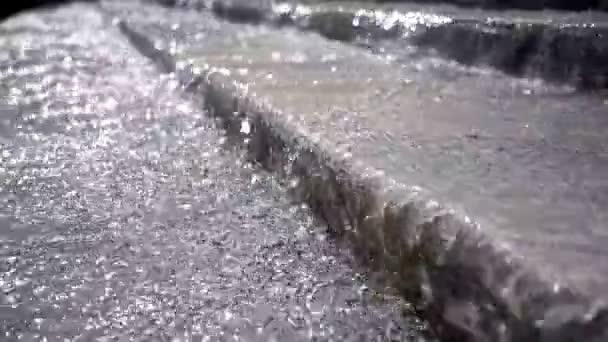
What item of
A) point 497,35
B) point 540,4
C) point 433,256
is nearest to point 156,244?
point 433,256

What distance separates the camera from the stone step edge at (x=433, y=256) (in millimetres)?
863

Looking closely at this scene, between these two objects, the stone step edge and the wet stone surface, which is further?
the wet stone surface

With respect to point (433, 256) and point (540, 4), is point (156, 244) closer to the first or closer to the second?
point (433, 256)

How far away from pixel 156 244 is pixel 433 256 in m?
0.70

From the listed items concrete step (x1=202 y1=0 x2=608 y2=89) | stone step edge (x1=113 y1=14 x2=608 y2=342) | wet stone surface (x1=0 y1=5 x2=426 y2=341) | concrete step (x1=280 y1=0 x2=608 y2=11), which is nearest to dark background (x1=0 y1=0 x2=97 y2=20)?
concrete step (x1=202 y1=0 x2=608 y2=89)

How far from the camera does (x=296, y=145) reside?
1580 millimetres

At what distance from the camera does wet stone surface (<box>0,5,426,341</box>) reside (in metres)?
1.15

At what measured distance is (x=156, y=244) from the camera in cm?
141

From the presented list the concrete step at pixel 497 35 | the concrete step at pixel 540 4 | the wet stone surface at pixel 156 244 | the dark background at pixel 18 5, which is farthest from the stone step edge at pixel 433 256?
the dark background at pixel 18 5

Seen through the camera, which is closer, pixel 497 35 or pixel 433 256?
pixel 433 256

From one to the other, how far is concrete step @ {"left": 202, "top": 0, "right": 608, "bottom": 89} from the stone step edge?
47.6 inches

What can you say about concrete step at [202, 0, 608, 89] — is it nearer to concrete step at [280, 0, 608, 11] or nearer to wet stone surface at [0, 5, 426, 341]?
concrete step at [280, 0, 608, 11]

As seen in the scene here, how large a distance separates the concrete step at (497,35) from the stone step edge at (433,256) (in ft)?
3.97

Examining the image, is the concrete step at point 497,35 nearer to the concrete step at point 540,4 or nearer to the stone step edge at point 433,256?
the concrete step at point 540,4
